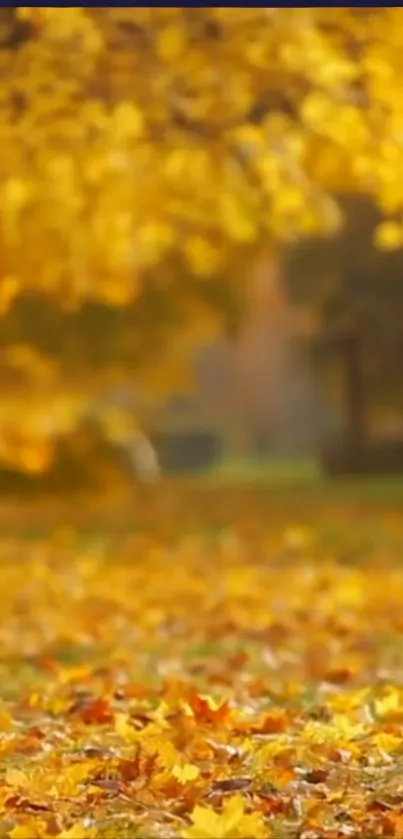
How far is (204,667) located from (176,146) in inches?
65.3

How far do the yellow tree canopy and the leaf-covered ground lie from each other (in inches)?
23.6

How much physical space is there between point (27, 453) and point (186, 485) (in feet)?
1.93

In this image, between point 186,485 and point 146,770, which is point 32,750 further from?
point 186,485

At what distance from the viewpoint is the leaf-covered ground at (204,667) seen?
3736 millimetres

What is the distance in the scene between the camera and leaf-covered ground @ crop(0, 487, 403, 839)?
374 cm

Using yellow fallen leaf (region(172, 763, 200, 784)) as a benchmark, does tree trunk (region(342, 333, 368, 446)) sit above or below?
above

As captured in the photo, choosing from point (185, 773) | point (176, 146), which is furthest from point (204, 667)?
point (176, 146)

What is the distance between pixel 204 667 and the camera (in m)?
4.37

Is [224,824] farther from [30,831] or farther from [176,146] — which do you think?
[176,146]

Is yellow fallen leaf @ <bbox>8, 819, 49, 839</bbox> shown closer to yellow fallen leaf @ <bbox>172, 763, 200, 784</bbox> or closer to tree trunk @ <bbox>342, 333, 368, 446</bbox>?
yellow fallen leaf @ <bbox>172, 763, 200, 784</bbox>

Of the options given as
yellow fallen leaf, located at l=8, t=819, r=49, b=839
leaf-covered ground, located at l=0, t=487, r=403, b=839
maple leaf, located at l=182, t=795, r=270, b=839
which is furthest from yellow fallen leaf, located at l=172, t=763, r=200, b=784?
yellow fallen leaf, located at l=8, t=819, r=49, b=839

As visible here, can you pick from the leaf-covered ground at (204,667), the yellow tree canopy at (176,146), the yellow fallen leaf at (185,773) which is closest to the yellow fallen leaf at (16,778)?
the leaf-covered ground at (204,667)

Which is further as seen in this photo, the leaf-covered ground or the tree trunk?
the tree trunk

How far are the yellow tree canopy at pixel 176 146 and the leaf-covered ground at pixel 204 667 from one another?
598 mm
